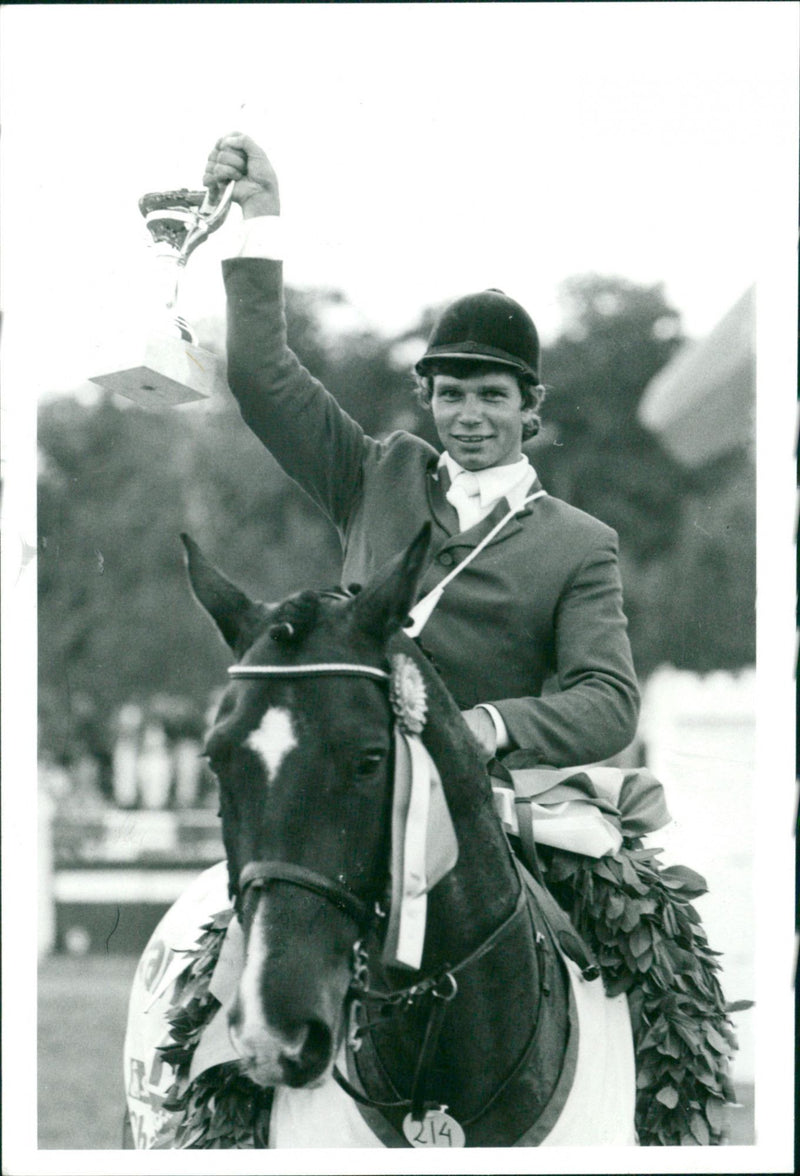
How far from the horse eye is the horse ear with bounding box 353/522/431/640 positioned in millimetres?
296

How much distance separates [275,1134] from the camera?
4172 mm

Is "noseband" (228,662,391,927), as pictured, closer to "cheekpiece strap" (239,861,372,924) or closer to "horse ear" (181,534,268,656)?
"cheekpiece strap" (239,861,372,924)

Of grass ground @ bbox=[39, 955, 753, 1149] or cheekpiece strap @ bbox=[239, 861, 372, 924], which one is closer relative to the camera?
cheekpiece strap @ bbox=[239, 861, 372, 924]

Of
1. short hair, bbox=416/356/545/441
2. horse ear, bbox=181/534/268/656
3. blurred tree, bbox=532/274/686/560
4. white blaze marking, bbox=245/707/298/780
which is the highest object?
blurred tree, bbox=532/274/686/560

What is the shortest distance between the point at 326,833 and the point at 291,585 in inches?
796

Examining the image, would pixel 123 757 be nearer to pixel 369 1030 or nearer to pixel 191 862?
pixel 191 862

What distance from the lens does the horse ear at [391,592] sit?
3.53 m

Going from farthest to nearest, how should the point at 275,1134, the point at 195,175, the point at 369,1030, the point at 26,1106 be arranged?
the point at 195,175 < the point at 26,1106 < the point at 275,1134 < the point at 369,1030

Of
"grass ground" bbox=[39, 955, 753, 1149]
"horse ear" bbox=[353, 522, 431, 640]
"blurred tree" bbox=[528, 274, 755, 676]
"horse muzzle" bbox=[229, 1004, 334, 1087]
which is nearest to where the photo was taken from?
"horse muzzle" bbox=[229, 1004, 334, 1087]

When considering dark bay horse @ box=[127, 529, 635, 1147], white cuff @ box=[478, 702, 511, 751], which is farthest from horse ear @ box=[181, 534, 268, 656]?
white cuff @ box=[478, 702, 511, 751]

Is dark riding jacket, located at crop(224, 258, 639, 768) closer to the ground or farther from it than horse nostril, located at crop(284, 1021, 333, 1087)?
farther from it

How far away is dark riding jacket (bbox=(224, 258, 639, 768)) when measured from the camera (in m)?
4.46

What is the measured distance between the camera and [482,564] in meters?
4.58

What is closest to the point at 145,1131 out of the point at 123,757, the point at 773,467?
the point at 773,467
